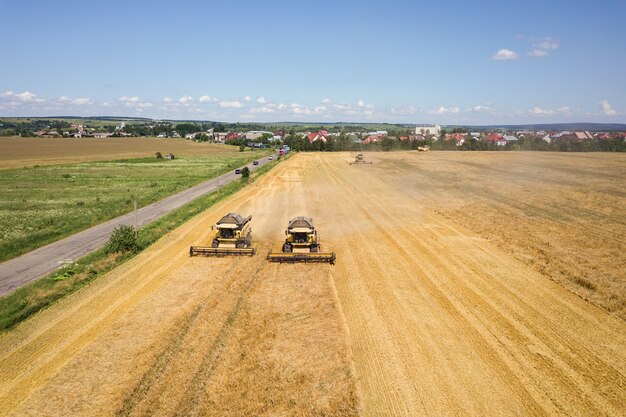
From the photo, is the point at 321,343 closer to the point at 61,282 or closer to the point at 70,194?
the point at 61,282

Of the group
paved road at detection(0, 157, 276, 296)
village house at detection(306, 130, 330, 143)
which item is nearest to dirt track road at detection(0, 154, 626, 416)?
paved road at detection(0, 157, 276, 296)

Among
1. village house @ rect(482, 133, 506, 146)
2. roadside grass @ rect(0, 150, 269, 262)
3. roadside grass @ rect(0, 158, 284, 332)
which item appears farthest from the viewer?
village house @ rect(482, 133, 506, 146)

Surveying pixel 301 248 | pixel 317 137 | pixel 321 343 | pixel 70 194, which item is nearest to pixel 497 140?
pixel 317 137

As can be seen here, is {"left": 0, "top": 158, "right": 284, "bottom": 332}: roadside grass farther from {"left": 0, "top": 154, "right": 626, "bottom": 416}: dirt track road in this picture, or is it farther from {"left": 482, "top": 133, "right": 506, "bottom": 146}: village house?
{"left": 482, "top": 133, "right": 506, "bottom": 146}: village house

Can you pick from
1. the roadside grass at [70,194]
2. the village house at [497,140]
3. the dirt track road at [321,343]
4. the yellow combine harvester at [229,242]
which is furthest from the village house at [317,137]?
the dirt track road at [321,343]

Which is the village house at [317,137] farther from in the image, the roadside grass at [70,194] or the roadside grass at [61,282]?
the roadside grass at [61,282]

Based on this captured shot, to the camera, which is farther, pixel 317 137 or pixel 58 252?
pixel 317 137

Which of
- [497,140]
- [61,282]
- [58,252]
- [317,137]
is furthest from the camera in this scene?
[317,137]
